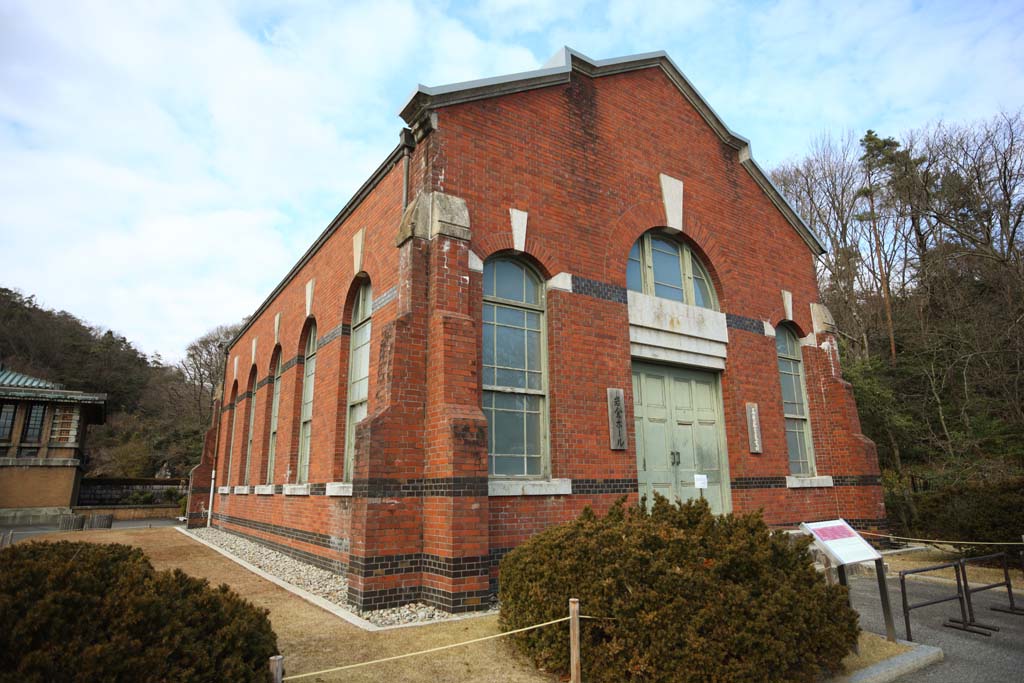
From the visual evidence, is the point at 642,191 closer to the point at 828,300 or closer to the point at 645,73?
the point at 645,73

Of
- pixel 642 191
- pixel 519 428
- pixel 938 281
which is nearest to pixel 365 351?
pixel 519 428

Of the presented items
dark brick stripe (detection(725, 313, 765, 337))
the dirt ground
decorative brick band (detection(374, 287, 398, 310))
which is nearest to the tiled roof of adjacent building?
decorative brick band (detection(374, 287, 398, 310))

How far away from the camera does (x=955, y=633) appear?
22.0 ft

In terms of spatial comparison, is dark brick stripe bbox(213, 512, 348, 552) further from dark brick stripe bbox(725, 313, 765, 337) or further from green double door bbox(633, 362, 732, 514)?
dark brick stripe bbox(725, 313, 765, 337)

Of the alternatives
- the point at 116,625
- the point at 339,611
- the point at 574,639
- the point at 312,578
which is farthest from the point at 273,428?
the point at 116,625

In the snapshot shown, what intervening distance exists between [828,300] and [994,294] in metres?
8.34

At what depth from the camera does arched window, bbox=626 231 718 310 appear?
1151 cm

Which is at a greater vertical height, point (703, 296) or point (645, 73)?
point (645, 73)

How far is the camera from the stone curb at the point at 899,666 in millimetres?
5034

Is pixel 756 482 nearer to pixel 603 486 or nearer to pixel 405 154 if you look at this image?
pixel 603 486

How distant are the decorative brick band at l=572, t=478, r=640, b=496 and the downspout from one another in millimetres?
5272

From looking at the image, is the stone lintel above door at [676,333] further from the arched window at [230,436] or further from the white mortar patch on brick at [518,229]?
the arched window at [230,436]

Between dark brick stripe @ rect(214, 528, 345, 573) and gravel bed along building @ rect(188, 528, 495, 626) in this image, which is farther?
dark brick stripe @ rect(214, 528, 345, 573)

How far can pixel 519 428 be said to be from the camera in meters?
9.20
